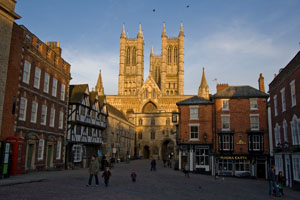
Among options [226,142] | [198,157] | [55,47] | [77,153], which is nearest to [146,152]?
[198,157]

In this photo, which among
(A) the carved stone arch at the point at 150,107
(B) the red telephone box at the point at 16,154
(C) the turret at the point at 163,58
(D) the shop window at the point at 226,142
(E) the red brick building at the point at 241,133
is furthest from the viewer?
(C) the turret at the point at 163,58

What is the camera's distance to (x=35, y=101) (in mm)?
24312

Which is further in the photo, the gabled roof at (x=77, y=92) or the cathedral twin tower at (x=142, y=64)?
the cathedral twin tower at (x=142, y=64)

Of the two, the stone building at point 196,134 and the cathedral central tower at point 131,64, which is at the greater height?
the cathedral central tower at point 131,64

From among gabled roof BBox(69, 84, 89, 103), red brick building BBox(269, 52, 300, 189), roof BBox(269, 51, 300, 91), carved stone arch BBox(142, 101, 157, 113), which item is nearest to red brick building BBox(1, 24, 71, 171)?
gabled roof BBox(69, 84, 89, 103)

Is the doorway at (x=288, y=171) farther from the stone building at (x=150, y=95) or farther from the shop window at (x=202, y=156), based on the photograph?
the stone building at (x=150, y=95)

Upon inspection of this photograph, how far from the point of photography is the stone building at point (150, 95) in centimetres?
7238

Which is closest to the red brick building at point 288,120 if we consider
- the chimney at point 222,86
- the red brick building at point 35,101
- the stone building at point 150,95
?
the chimney at point 222,86

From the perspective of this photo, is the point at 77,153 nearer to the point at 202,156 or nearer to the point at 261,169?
the point at 202,156

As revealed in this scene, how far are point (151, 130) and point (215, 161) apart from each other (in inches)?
1629

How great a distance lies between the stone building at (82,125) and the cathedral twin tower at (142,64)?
6085cm

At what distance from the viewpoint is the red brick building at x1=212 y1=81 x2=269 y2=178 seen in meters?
31.3

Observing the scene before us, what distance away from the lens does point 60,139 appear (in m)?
29.4

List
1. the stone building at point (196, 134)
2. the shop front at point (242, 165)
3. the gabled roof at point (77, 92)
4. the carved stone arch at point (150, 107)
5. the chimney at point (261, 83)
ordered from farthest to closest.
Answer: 1. the carved stone arch at point (150, 107)
2. the chimney at point (261, 83)
3. the stone building at point (196, 134)
4. the gabled roof at point (77, 92)
5. the shop front at point (242, 165)
